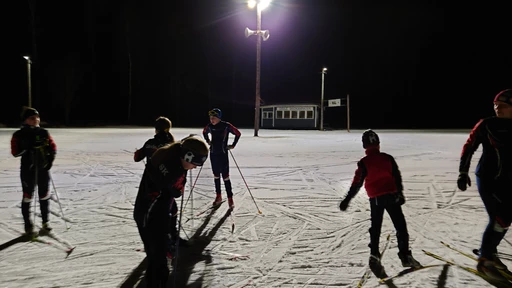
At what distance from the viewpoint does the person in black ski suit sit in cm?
438

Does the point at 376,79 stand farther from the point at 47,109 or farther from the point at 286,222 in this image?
the point at 286,222

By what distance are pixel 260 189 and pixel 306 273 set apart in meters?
4.03

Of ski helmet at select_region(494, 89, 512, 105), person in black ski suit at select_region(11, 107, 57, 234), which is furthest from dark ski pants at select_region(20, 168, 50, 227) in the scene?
ski helmet at select_region(494, 89, 512, 105)

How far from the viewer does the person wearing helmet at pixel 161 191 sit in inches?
100

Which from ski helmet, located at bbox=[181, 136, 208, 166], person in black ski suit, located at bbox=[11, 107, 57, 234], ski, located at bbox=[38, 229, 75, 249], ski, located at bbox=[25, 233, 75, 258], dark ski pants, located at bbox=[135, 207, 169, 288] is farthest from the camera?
person in black ski suit, located at bbox=[11, 107, 57, 234]

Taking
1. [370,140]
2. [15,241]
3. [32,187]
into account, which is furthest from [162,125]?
[370,140]

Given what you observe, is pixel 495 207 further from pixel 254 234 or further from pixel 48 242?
pixel 48 242

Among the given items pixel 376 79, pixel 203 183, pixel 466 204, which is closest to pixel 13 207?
pixel 203 183

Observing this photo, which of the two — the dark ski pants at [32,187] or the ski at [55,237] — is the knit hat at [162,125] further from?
the ski at [55,237]

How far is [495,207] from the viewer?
329 centimetres

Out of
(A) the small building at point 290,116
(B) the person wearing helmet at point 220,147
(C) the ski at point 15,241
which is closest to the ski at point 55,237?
(C) the ski at point 15,241

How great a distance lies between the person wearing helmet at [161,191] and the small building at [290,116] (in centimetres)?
3478

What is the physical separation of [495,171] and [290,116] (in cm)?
3549

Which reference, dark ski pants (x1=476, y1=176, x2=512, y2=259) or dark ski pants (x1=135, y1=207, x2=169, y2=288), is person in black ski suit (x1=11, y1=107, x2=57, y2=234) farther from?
dark ski pants (x1=476, y1=176, x2=512, y2=259)
